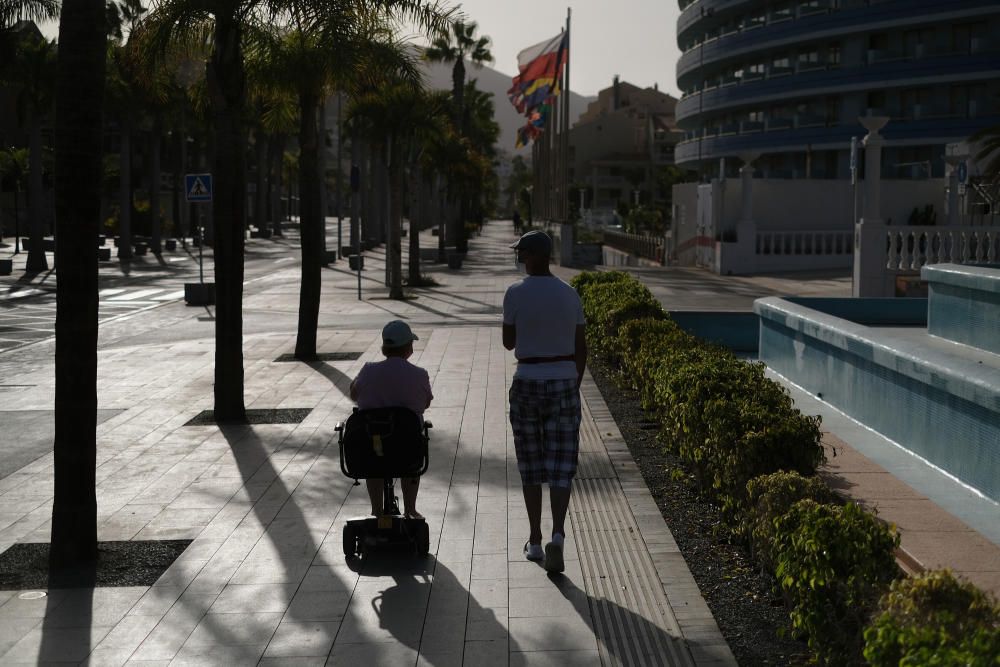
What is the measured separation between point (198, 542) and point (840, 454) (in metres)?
4.81

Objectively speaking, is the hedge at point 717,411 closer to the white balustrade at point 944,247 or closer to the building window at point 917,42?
the white balustrade at point 944,247

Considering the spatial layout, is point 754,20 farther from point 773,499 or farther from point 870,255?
point 773,499

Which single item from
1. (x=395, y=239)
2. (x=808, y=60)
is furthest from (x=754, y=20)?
(x=395, y=239)

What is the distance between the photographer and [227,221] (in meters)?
12.5

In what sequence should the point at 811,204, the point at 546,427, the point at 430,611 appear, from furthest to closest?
the point at 811,204
the point at 546,427
the point at 430,611

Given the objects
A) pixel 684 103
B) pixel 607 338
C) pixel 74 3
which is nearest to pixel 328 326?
pixel 607 338

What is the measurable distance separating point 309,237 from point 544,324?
11434 mm

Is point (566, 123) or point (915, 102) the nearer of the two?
point (566, 123)

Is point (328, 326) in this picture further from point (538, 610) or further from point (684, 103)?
point (684, 103)

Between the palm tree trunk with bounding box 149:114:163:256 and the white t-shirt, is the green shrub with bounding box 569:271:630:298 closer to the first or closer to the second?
the white t-shirt

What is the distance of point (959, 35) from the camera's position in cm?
6100

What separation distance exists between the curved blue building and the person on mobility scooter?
51.0 meters

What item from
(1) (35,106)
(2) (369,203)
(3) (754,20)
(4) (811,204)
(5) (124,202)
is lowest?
(4) (811,204)

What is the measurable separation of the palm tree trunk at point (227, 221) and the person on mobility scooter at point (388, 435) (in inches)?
216
